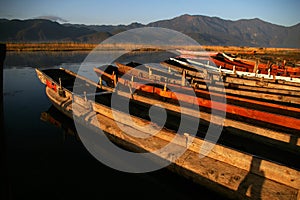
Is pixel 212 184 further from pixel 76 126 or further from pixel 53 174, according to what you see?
pixel 76 126

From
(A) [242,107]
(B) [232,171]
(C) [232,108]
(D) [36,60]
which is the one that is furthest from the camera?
(D) [36,60]

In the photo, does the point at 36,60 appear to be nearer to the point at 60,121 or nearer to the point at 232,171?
the point at 60,121

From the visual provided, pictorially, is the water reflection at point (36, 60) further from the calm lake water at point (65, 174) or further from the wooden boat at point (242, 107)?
the wooden boat at point (242, 107)

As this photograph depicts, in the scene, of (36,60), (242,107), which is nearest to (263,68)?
(242,107)

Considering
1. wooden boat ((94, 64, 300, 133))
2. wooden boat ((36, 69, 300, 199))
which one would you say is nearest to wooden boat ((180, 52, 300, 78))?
wooden boat ((94, 64, 300, 133))

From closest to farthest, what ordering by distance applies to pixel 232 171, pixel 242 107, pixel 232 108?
pixel 232 171, pixel 242 107, pixel 232 108

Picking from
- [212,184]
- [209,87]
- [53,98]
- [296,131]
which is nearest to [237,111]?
[296,131]

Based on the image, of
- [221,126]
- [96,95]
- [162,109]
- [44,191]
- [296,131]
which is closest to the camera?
[44,191]

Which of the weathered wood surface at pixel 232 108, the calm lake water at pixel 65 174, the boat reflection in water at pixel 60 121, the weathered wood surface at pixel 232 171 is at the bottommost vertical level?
the calm lake water at pixel 65 174

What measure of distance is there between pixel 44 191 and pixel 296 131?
11013 millimetres

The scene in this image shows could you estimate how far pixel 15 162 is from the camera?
28.9 ft

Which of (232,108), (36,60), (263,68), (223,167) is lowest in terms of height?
(223,167)

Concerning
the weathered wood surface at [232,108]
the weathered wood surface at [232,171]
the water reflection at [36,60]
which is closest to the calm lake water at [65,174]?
the weathered wood surface at [232,171]

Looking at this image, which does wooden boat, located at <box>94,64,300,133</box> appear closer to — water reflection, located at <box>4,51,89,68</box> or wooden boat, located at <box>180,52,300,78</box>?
wooden boat, located at <box>180,52,300,78</box>
